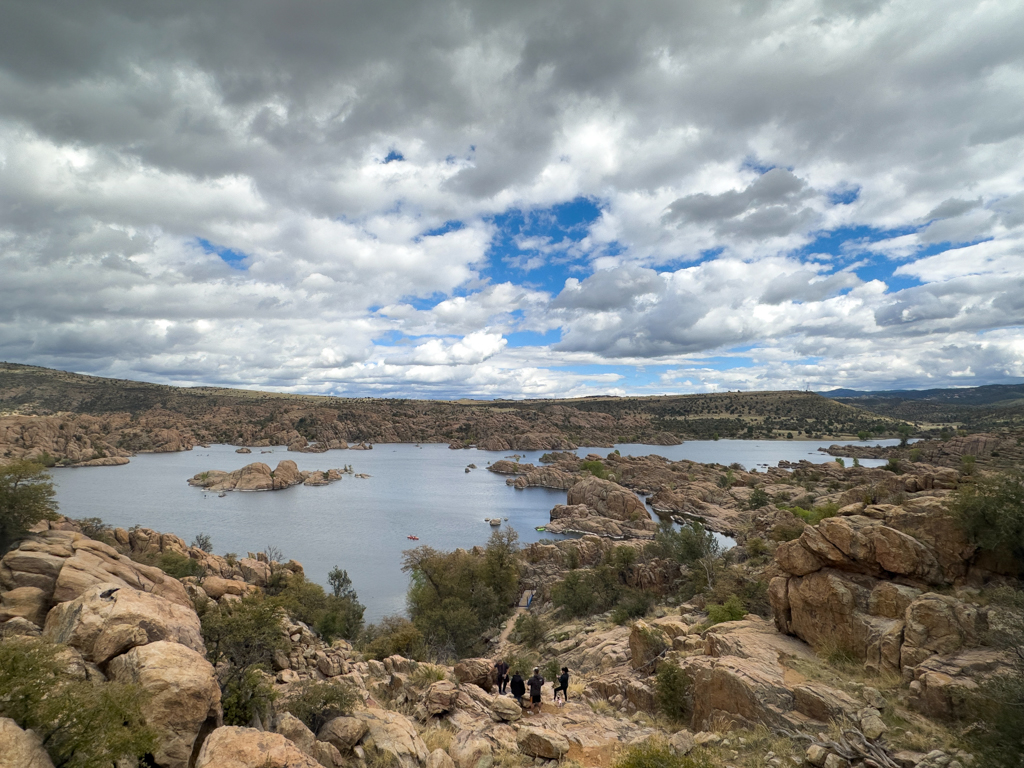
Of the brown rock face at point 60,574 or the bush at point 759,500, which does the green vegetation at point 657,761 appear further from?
the bush at point 759,500

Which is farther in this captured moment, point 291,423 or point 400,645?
point 291,423

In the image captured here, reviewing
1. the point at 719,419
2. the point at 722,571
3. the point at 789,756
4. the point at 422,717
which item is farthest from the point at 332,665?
the point at 719,419

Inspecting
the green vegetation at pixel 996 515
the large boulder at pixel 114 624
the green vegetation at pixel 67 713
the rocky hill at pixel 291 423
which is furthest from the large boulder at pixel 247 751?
the rocky hill at pixel 291 423

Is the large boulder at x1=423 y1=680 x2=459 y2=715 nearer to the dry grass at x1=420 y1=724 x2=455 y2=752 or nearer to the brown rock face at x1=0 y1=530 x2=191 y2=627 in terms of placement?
the dry grass at x1=420 y1=724 x2=455 y2=752

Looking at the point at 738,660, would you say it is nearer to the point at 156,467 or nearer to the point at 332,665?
the point at 332,665

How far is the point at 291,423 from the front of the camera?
173 metres

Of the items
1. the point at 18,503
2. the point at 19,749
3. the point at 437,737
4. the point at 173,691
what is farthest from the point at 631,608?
the point at 18,503

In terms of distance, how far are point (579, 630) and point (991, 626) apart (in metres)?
18.1

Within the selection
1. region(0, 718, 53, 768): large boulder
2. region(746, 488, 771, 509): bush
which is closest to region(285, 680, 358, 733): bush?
region(0, 718, 53, 768): large boulder

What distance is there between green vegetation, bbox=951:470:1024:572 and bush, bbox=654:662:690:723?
28.6 ft

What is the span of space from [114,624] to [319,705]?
424cm

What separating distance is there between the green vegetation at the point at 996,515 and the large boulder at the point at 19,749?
19120 mm

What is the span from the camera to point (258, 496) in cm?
8406

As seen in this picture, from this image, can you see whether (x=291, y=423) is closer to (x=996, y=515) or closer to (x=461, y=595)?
(x=461, y=595)
